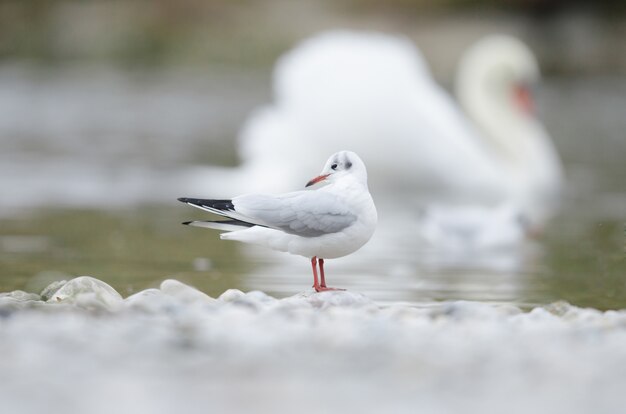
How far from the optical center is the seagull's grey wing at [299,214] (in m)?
4.48

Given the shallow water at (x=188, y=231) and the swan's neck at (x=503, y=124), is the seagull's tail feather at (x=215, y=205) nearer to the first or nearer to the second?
the shallow water at (x=188, y=231)

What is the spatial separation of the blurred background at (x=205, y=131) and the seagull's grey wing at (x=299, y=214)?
1.13 m

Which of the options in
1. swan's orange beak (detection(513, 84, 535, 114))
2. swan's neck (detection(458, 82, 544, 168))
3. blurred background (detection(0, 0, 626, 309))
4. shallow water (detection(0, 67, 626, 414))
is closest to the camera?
shallow water (detection(0, 67, 626, 414))

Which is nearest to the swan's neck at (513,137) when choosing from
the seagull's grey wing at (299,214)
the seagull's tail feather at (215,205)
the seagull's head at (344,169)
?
the seagull's head at (344,169)

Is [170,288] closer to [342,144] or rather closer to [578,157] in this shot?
[342,144]

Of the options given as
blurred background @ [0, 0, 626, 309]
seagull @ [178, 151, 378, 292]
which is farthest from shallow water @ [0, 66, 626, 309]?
seagull @ [178, 151, 378, 292]

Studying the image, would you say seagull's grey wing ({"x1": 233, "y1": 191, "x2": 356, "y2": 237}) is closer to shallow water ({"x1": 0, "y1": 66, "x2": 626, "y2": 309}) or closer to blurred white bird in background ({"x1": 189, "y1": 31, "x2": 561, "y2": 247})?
shallow water ({"x1": 0, "y1": 66, "x2": 626, "y2": 309})

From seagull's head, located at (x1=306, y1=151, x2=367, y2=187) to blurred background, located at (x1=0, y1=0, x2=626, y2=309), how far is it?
1.08 metres

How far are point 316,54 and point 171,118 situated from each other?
6067 mm

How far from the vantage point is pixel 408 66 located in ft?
36.9

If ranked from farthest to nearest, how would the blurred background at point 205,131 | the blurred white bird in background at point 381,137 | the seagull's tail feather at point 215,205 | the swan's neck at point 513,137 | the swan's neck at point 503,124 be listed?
1. the swan's neck at point 503,124
2. the swan's neck at point 513,137
3. the blurred white bird in background at point 381,137
4. the blurred background at point 205,131
5. the seagull's tail feather at point 215,205

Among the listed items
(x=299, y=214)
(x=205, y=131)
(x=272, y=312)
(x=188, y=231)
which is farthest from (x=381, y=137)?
(x=272, y=312)

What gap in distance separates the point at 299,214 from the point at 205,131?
11.4 meters

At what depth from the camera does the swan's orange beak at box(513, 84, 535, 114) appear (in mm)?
12266
